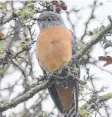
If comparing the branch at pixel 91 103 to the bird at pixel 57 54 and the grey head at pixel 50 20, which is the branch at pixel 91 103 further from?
the grey head at pixel 50 20

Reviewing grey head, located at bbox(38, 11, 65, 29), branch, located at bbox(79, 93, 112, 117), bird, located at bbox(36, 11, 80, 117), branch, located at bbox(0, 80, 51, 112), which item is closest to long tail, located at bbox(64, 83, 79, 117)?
bird, located at bbox(36, 11, 80, 117)

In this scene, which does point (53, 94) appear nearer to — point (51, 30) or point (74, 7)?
point (51, 30)

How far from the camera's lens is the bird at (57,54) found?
5535mm

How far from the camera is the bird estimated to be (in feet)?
18.2

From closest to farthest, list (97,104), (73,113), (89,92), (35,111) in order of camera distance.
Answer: (97,104) < (89,92) < (73,113) < (35,111)

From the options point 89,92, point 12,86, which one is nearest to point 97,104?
point 89,92

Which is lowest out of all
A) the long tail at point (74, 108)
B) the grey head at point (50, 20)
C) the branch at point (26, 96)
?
the long tail at point (74, 108)

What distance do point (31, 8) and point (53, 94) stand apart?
140 cm

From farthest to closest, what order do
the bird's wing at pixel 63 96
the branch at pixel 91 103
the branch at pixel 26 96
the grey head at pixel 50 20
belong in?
the grey head at pixel 50 20 → the bird's wing at pixel 63 96 → the branch at pixel 91 103 → the branch at pixel 26 96

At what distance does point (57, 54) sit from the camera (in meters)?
5.56

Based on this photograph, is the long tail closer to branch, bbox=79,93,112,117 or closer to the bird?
the bird

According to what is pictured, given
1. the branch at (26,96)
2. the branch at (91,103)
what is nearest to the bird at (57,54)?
the branch at (91,103)

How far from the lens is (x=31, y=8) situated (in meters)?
5.15

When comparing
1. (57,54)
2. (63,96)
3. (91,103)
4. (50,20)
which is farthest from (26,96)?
(50,20)
